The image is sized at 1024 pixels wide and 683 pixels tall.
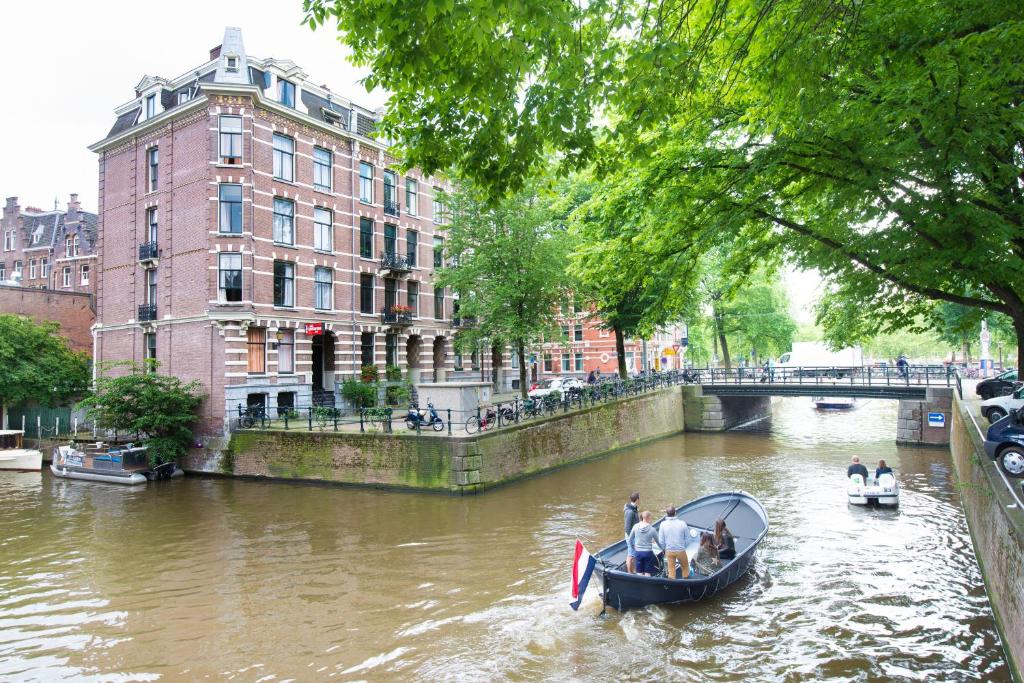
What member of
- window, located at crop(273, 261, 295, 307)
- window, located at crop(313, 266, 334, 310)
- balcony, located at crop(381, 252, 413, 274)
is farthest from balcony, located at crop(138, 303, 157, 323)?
balcony, located at crop(381, 252, 413, 274)

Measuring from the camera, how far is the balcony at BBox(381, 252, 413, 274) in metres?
31.9

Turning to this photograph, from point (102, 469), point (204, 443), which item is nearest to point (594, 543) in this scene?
point (204, 443)

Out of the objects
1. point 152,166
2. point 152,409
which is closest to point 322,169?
point 152,166

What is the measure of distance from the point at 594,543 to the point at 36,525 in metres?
15.5

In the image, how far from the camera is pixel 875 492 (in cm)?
→ 1705

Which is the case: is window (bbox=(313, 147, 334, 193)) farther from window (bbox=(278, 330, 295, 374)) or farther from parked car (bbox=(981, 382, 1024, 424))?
parked car (bbox=(981, 382, 1024, 424))

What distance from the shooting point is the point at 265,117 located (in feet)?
87.7

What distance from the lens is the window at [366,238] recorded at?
31297 mm

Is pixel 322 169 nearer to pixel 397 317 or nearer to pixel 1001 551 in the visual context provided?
pixel 397 317

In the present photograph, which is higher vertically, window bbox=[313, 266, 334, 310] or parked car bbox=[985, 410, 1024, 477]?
window bbox=[313, 266, 334, 310]

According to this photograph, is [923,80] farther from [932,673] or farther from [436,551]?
[436,551]

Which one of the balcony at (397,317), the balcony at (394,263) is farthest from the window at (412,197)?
the balcony at (397,317)

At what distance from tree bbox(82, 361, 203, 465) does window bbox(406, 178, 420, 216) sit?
1464 centimetres

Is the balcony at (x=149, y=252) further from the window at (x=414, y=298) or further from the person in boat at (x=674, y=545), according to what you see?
the person in boat at (x=674, y=545)
